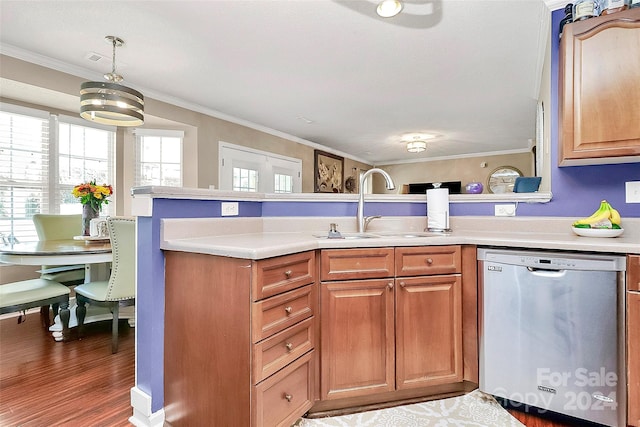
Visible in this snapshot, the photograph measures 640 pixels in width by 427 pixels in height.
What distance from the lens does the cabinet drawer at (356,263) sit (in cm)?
167

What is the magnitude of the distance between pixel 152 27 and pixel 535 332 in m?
3.26

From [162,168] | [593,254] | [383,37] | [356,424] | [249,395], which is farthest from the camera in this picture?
[162,168]

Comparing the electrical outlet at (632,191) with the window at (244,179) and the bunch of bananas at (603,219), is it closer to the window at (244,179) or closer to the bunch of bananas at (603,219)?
the bunch of bananas at (603,219)

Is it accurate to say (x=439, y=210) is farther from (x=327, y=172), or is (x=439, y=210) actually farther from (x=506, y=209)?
(x=327, y=172)

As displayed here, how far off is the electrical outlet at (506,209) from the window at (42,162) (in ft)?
14.3

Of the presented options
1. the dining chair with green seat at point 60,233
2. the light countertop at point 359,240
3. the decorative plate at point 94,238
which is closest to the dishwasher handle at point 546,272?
the light countertop at point 359,240

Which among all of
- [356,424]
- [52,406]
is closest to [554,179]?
[356,424]

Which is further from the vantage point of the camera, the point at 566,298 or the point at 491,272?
the point at 491,272

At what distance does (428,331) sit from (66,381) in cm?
226

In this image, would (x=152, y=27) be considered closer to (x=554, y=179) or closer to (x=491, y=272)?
(x=491, y=272)

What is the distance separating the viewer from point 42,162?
3664 mm

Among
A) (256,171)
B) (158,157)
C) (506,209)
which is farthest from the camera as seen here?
(256,171)

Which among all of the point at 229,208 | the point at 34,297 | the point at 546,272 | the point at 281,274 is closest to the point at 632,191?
the point at 546,272

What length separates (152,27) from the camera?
2.48 metres
